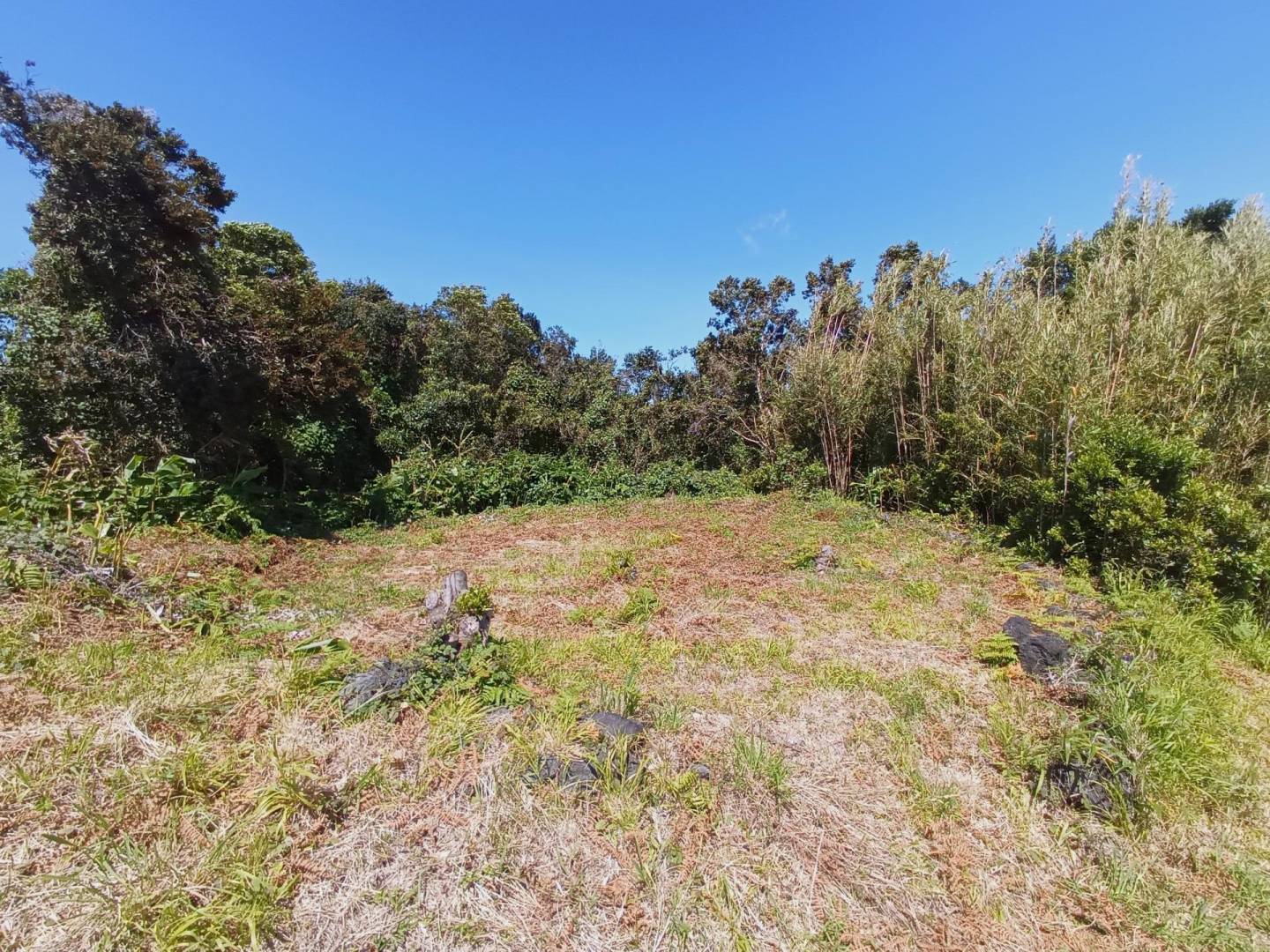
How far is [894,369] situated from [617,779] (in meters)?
6.79

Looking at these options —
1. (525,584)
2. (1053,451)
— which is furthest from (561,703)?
(1053,451)

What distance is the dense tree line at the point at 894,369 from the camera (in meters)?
4.29

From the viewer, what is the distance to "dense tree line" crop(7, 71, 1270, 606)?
429cm

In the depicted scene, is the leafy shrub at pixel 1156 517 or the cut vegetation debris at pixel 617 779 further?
the leafy shrub at pixel 1156 517

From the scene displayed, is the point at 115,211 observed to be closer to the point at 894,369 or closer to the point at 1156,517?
the point at 894,369

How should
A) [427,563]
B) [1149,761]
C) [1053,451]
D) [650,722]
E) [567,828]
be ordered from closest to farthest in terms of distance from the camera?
[567,828]
[1149,761]
[650,722]
[1053,451]
[427,563]

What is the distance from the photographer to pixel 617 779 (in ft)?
6.87

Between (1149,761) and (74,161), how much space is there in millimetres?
8294

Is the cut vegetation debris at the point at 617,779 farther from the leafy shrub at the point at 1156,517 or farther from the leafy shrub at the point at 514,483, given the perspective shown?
the leafy shrub at the point at 514,483

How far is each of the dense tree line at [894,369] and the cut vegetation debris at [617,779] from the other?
1269mm

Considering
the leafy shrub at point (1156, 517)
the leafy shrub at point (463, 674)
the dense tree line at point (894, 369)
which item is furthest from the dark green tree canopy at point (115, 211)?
the leafy shrub at point (1156, 517)

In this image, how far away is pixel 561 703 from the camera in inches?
99.5

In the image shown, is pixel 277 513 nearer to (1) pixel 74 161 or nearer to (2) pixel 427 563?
(2) pixel 427 563

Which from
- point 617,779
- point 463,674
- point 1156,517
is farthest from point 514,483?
point 1156,517
